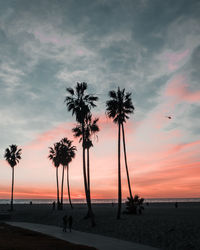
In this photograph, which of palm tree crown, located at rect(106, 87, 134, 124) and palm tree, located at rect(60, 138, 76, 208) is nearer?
palm tree crown, located at rect(106, 87, 134, 124)

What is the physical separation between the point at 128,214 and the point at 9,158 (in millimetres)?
45919

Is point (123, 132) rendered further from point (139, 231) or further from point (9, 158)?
point (9, 158)

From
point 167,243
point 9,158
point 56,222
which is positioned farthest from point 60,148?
point 167,243

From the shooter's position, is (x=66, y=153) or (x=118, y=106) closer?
(x=118, y=106)

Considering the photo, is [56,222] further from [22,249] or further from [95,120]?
[22,249]

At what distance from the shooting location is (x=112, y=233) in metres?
30.7

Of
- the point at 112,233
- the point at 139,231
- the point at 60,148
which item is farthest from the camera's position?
the point at 60,148

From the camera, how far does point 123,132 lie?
42.9 meters

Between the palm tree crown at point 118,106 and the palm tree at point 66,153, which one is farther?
the palm tree at point 66,153

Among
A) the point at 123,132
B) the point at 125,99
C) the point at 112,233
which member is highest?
the point at 125,99

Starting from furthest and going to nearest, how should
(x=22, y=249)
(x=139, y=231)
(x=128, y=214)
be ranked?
(x=128, y=214) < (x=139, y=231) < (x=22, y=249)

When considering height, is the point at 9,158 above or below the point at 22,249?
above

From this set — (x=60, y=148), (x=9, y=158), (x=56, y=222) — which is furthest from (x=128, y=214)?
(x=9, y=158)

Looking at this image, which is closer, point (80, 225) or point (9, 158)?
point (80, 225)
